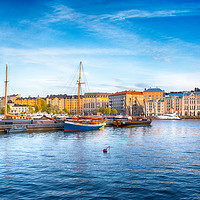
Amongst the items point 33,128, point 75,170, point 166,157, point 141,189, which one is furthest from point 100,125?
point 141,189

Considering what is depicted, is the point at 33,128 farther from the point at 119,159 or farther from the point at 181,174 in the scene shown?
the point at 181,174

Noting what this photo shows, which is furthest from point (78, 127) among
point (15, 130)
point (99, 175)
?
point (99, 175)

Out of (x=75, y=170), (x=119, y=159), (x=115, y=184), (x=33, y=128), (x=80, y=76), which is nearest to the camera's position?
(x=115, y=184)

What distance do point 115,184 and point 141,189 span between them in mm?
2327

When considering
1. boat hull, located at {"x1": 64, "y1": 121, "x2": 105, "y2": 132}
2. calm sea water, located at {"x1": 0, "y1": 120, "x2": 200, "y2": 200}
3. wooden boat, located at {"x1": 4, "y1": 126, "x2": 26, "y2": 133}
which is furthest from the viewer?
boat hull, located at {"x1": 64, "y1": 121, "x2": 105, "y2": 132}

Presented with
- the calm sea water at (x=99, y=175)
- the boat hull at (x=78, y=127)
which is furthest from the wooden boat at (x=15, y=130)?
the calm sea water at (x=99, y=175)

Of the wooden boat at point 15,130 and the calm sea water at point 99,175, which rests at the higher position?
the wooden boat at point 15,130

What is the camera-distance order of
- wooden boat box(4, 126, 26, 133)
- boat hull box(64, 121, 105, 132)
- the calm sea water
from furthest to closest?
Result: 1. boat hull box(64, 121, 105, 132)
2. wooden boat box(4, 126, 26, 133)
3. the calm sea water

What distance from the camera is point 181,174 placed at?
26422 millimetres

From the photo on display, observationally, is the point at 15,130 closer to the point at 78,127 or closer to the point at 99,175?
the point at 78,127

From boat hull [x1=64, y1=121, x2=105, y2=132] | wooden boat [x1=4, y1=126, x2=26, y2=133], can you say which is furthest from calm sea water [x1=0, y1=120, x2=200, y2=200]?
boat hull [x1=64, y1=121, x2=105, y2=132]

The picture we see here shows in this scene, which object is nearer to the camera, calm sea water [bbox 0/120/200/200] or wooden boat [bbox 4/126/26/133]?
calm sea water [bbox 0/120/200/200]

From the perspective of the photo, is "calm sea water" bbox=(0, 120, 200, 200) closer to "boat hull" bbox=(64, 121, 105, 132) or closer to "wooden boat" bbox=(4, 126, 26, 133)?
"wooden boat" bbox=(4, 126, 26, 133)

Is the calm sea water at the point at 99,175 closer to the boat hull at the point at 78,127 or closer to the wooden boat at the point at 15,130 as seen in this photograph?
the wooden boat at the point at 15,130
